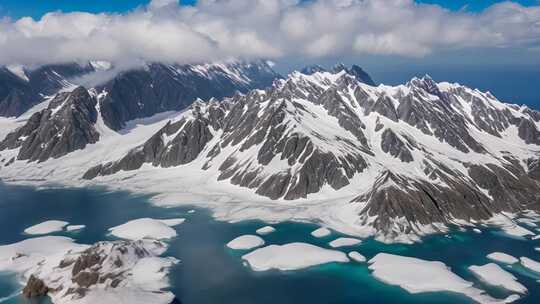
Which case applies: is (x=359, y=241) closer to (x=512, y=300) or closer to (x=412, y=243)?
(x=412, y=243)

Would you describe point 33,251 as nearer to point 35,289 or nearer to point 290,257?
point 35,289

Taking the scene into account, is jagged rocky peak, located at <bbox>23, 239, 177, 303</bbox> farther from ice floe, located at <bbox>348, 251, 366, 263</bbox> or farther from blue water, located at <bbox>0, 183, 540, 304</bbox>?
ice floe, located at <bbox>348, 251, 366, 263</bbox>

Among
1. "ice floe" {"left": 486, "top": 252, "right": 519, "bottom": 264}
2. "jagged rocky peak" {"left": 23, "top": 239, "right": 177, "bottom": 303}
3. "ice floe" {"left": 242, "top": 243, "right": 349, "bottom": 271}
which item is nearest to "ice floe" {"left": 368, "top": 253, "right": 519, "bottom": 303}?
"ice floe" {"left": 242, "top": 243, "right": 349, "bottom": 271}

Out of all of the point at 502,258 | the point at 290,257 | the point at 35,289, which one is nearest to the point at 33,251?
the point at 35,289

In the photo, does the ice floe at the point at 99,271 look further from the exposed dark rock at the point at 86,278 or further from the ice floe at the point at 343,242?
the ice floe at the point at 343,242

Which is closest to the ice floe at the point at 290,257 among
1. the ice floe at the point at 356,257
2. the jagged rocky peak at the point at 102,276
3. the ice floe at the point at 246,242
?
the ice floe at the point at 356,257

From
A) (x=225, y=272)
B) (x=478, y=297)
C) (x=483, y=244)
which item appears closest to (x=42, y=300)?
(x=225, y=272)
